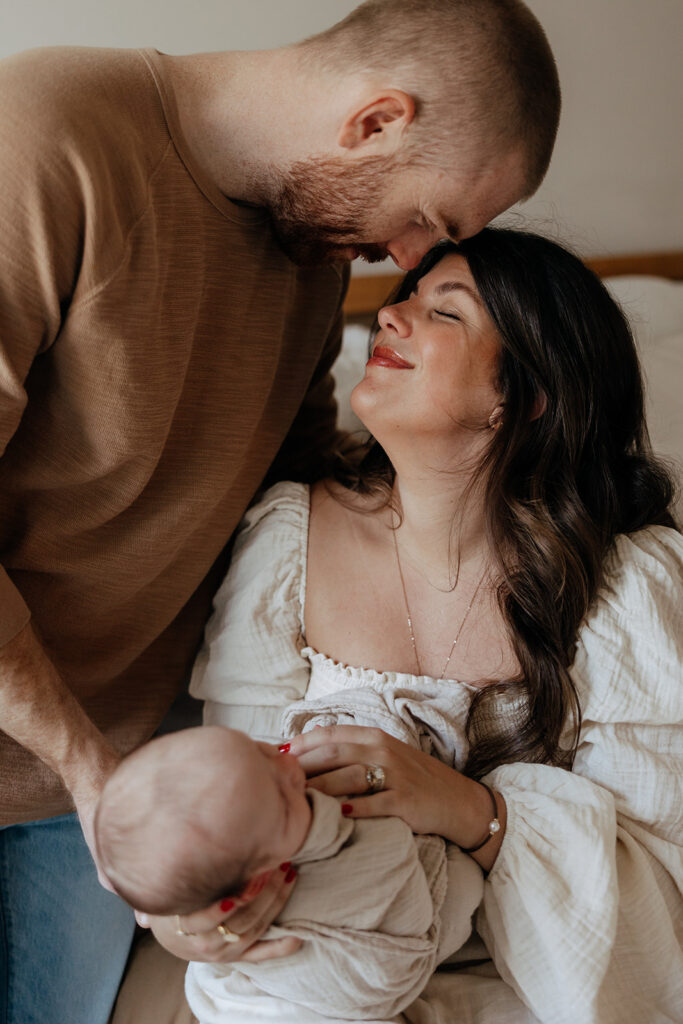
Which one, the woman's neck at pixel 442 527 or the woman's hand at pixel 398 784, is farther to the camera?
the woman's neck at pixel 442 527

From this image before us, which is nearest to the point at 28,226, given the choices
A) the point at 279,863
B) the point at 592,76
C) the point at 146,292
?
the point at 146,292

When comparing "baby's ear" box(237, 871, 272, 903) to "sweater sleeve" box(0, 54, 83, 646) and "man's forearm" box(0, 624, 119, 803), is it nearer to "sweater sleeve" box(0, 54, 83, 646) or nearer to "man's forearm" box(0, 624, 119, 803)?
"man's forearm" box(0, 624, 119, 803)

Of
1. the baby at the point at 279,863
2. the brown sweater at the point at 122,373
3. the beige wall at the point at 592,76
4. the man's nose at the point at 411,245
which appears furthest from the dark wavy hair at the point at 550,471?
the beige wall at the point at 592,76

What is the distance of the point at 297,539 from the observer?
147cm

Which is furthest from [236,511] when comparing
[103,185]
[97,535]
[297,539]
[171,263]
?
[103,185]

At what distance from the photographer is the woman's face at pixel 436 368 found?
1.29 m

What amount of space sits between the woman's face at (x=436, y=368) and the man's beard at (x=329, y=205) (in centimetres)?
12

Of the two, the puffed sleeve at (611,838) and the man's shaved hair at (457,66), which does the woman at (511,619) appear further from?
the man's shaved hair at (457,66)

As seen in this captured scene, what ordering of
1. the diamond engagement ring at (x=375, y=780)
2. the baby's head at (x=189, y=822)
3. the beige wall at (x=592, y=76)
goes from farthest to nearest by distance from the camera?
1. the beige wall at (x=592, y=76)
2. the diamond engagement ring at (x=375, y=780)
3. the baby's head at (x=189, y=822)

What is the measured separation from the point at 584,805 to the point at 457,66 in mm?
969

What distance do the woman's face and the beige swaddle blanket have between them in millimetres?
564

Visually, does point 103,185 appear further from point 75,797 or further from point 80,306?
point 75,797

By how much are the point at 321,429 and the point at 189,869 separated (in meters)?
0.99

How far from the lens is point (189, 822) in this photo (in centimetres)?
86
